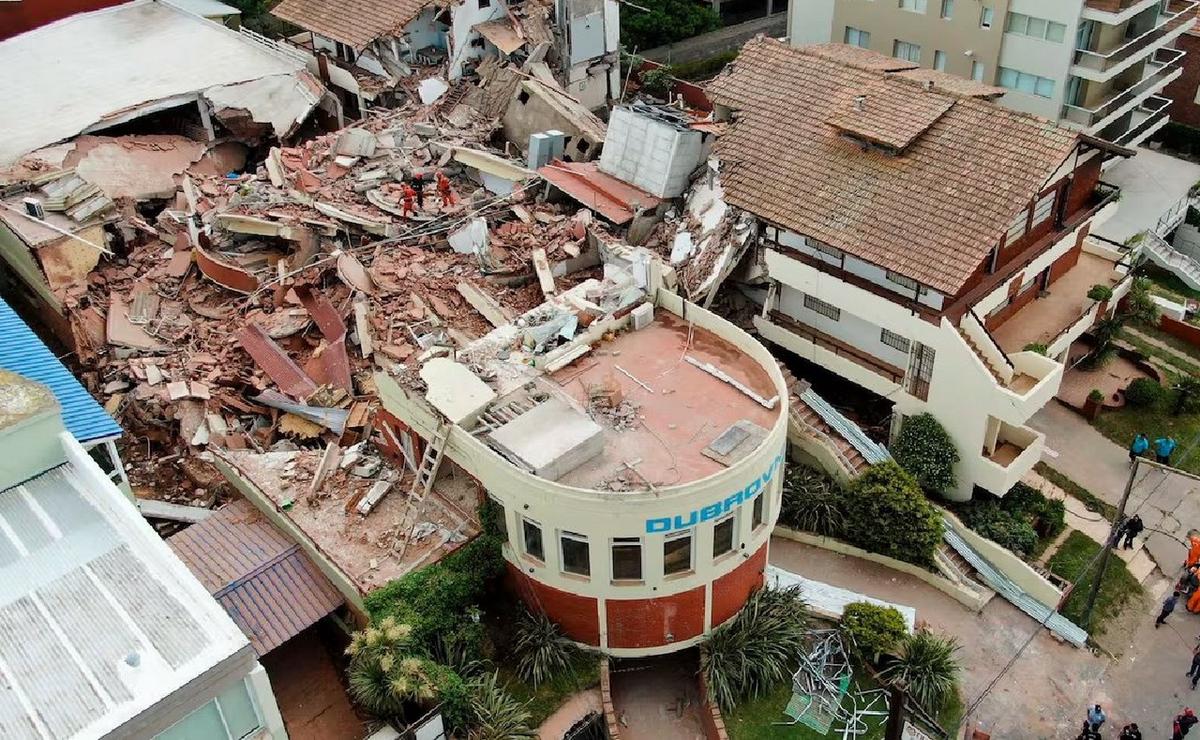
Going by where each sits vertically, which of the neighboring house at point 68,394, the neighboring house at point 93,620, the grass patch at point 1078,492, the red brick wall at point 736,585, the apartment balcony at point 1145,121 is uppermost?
the neighboring house at point 68,394

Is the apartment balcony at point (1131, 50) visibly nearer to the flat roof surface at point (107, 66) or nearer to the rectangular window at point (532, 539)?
the rectangular window at point (532, 539)

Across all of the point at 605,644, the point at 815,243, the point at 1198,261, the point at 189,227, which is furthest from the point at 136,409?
the point at 1198,261

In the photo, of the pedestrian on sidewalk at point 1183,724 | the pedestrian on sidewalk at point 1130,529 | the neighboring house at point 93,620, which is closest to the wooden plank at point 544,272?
the neighboring house at point 93,620

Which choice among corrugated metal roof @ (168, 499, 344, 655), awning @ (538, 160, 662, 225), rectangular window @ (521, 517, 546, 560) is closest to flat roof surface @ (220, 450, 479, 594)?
corrugated metal roof @ (168, 499, 344, 655)

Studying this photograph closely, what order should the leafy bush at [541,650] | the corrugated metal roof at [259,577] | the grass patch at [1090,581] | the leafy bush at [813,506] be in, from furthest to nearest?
the leafy bush at [813,506]
the grass patch at [1090,581]
the corrugated metal roof at [259,577]
the leafy bush at [541,650]

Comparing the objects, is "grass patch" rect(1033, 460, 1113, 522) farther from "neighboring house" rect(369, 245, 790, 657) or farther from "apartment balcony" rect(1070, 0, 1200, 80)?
"apartment balcony" rect(1070, 0, 1200, 80)

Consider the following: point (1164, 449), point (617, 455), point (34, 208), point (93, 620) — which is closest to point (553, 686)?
point (617, 455)

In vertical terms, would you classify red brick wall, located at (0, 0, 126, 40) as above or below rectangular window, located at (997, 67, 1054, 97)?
above
